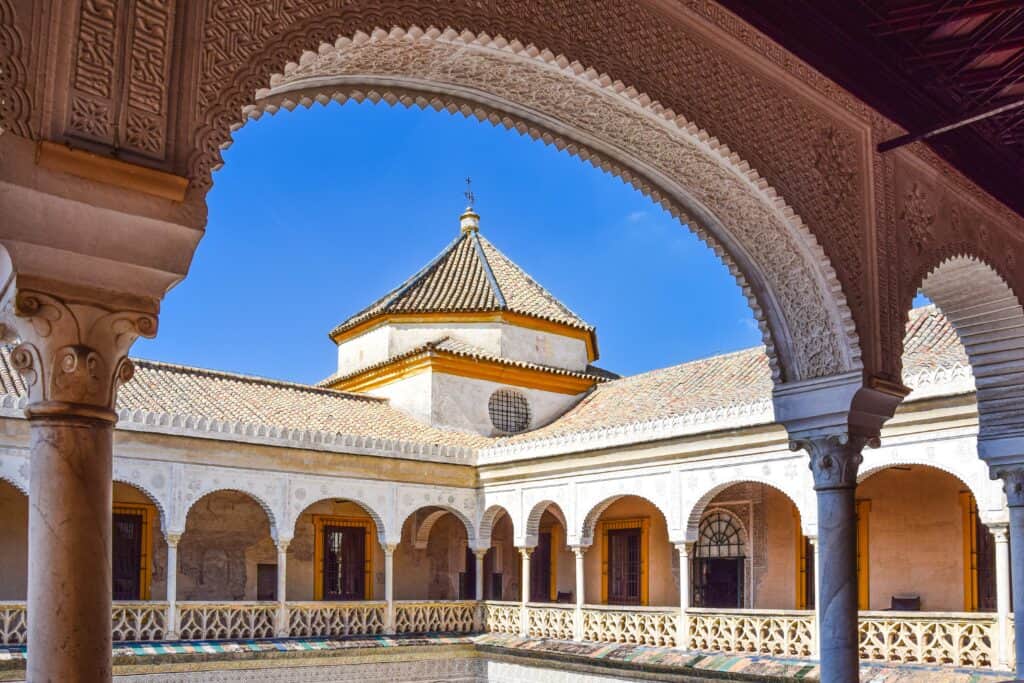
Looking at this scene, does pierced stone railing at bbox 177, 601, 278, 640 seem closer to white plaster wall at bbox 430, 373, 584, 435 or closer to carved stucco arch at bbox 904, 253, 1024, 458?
white plaster wall at bbox 430, 373, 584, 435

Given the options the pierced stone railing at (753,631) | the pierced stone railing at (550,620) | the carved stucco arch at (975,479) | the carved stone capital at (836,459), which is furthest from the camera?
the pierced stone railing at (550,620)

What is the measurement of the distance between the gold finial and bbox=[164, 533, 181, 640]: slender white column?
9779 millimetres

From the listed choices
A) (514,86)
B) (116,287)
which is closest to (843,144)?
(514,86)

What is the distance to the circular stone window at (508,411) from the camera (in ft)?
56.2

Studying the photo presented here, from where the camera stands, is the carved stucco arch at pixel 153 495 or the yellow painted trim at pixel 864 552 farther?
the yellow painted trim at pixel 864 552

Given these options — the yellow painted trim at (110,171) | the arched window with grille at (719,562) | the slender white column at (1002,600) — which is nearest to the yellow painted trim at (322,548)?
the arched window with grille at (719,562)

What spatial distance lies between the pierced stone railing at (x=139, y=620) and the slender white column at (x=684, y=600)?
5636 mm

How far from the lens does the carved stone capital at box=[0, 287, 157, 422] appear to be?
2482mm

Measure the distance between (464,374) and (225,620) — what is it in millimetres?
5646

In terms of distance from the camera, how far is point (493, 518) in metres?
15.3

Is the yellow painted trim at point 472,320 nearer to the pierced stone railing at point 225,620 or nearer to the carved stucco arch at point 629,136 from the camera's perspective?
the pierced stone railing at point 225,620

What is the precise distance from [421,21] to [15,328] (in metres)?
1.46

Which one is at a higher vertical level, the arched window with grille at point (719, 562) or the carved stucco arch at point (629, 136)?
the carved stucco arch at point (629, 136)

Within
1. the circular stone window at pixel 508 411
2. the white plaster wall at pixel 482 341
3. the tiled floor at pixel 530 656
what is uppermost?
the white plaster wall at pixel 482 341
